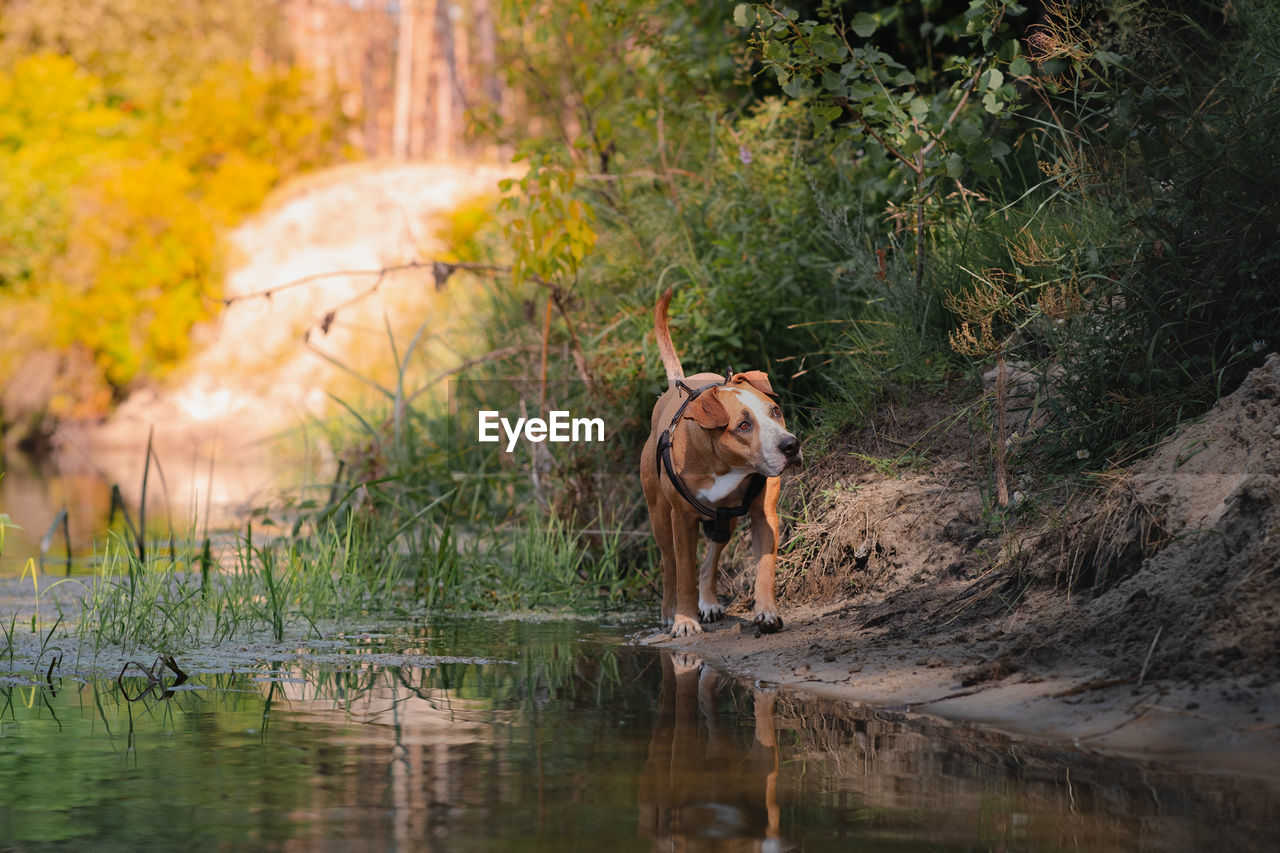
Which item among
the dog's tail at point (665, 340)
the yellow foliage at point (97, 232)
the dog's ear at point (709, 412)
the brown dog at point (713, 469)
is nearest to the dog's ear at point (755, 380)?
the brown dog at point (713, 469)

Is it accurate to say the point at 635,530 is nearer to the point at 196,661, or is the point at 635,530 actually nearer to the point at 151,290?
the point at 196,661

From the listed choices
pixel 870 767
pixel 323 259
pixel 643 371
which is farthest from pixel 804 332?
pixel 323 259

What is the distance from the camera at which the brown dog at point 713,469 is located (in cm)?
554

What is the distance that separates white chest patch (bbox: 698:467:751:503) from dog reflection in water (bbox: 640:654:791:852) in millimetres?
1092

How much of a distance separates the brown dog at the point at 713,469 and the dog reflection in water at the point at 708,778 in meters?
1.08

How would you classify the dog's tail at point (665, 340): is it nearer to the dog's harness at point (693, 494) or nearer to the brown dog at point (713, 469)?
the brown dog at point (713, 469)

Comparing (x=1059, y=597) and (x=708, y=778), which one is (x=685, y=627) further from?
(x=708, y=778)

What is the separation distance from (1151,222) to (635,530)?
145 inches

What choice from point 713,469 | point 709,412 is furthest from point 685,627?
point 709,412

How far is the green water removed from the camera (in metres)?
3.07

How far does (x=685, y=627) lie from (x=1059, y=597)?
1.76 m

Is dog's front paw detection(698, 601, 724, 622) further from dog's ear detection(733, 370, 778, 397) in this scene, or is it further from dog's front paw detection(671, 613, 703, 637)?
dog's ear detection(733, 370, 778, 397)

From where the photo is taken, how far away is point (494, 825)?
3.15m

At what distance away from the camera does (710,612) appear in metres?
6.19
